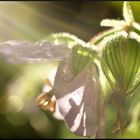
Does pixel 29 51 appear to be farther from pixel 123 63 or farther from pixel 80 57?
pixel 123 63

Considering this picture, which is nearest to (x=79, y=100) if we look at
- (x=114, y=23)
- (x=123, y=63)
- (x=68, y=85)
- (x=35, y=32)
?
(x=68, y=85)

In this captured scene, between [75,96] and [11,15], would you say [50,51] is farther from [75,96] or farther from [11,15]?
[11,15]

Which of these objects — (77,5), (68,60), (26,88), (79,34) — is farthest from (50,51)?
(77,5)

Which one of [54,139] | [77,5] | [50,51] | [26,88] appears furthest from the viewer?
[77,5]

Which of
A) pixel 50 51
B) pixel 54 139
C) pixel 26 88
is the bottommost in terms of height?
pixel 54 139

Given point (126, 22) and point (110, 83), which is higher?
point (126, 22)

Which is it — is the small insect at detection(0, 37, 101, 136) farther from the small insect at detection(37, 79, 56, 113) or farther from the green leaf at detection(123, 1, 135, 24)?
the green leaf at detection(123, 1, 135, 24)

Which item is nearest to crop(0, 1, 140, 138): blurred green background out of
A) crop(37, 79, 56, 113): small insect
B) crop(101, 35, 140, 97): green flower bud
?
crop(37, 79, 56, 113): small insect
